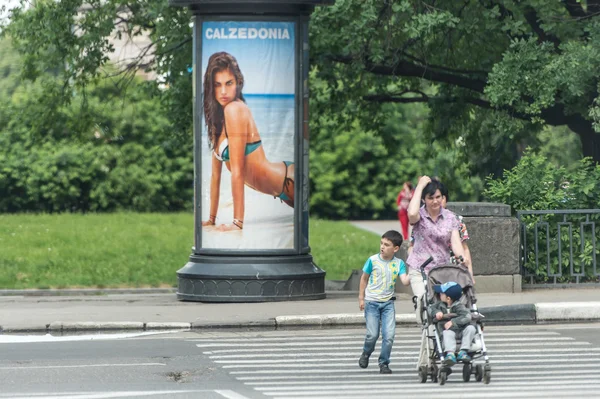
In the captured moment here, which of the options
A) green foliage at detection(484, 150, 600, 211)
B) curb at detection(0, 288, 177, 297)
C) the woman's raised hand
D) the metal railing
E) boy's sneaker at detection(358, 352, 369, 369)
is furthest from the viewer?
curb at detection(0, 288, 177, 297)

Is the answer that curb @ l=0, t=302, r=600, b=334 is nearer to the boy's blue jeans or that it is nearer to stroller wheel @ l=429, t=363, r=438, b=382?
the boy's blue jeans

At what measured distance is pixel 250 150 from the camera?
667 inches

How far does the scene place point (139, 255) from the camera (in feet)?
83.0

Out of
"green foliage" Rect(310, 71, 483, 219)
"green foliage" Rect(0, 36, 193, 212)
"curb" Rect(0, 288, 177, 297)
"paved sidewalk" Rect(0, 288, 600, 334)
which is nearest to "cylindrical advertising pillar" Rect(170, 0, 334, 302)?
"paved sidewalk" Rect(0, 288, 600, 334)

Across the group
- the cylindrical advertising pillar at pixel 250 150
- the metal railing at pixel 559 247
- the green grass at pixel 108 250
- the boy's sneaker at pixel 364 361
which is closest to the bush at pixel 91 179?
the green grass at pixel 108 250

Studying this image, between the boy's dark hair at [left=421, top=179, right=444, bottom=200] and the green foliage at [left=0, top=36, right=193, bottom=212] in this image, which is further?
the green foliage at [left=0, top=36, right=193, bottom=212]

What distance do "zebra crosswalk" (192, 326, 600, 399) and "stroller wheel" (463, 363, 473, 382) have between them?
47mm

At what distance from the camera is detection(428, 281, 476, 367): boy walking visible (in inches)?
403

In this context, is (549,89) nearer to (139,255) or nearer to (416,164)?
(139,255)

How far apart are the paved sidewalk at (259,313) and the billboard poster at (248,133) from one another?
1.07 m

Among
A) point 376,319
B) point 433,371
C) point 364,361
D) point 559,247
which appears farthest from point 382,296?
point 559,247

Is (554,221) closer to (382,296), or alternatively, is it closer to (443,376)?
(382,296)

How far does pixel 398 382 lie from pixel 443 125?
1454 cm

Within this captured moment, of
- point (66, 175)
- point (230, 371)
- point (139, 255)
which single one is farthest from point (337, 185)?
point (230, 371)
